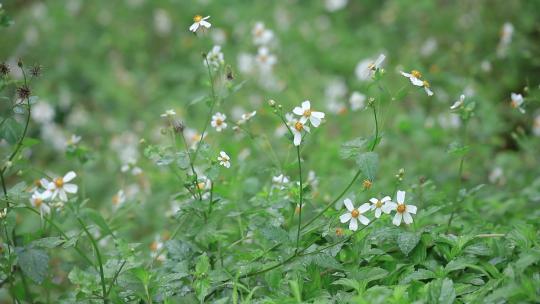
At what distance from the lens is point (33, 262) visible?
1789 millimetres

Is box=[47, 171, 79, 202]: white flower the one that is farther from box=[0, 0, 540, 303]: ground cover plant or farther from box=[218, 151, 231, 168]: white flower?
box=[218, 151, 231, 168]: white flower

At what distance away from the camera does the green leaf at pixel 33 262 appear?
1771 millimetres

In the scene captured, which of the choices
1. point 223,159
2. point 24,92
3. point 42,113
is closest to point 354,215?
point 223,159

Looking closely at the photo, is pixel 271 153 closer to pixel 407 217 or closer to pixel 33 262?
pixel 407 217

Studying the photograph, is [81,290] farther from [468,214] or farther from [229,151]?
[468,214]

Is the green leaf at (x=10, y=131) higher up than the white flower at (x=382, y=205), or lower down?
higher up

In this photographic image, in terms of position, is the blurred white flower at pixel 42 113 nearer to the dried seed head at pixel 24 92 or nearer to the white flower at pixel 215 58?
the white flower at pixel 215 58

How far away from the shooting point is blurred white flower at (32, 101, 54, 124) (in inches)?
167

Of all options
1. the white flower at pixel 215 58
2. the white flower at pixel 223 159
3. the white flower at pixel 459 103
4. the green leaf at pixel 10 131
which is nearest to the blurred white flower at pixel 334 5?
the white flower at pixel 215 58

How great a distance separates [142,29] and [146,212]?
227cm

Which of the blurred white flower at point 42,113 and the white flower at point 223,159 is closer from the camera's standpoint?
the white flower at point 223,159

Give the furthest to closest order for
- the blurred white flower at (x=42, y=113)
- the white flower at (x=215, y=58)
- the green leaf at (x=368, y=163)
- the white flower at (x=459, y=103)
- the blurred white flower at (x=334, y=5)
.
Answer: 1. the blurred white flower at (x=334, y=5)
2. the blurred white flower at (x=42, y=113)
3. the white flower at (x=215, y=58)
4. the white flower at (x=459, y=103)
5. the green leaf at (x=368, y=163)

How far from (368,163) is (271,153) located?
0.93 meters

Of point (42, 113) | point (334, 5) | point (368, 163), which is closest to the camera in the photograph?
point (368, 163)
